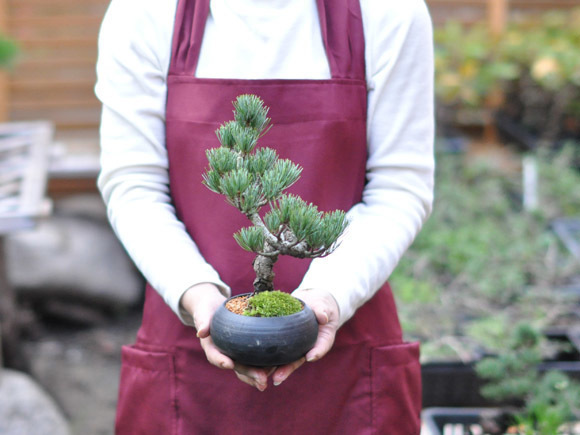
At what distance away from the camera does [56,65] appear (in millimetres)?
5465

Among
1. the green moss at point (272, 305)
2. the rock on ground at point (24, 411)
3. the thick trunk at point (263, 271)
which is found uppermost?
the thick trunk at point (263, 271)

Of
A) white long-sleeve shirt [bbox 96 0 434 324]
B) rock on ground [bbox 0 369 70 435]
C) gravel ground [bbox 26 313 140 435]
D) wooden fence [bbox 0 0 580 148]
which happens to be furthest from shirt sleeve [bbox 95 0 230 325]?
wooden fence [bbox 0 0 580 148]

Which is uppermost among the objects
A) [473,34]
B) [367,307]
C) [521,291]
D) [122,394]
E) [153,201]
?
[473,34]

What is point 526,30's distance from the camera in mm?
5715

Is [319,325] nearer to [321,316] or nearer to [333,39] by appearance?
[321,316]

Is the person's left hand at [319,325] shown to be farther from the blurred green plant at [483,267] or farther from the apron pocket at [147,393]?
the blurred green plant at [483,267]

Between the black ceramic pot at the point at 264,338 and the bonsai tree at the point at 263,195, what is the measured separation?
0.35ft

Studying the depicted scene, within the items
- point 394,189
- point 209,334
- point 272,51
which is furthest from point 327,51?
point 209,334

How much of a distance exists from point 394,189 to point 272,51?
36 cm

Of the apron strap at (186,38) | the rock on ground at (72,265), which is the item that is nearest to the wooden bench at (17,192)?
the rock on ground at (72,265)

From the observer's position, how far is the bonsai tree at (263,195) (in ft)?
3.45

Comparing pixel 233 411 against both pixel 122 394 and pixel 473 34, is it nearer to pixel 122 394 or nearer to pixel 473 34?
pixel 122 394

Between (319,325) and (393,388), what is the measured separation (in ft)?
1.05

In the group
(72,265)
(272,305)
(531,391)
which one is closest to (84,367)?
(72,265)
